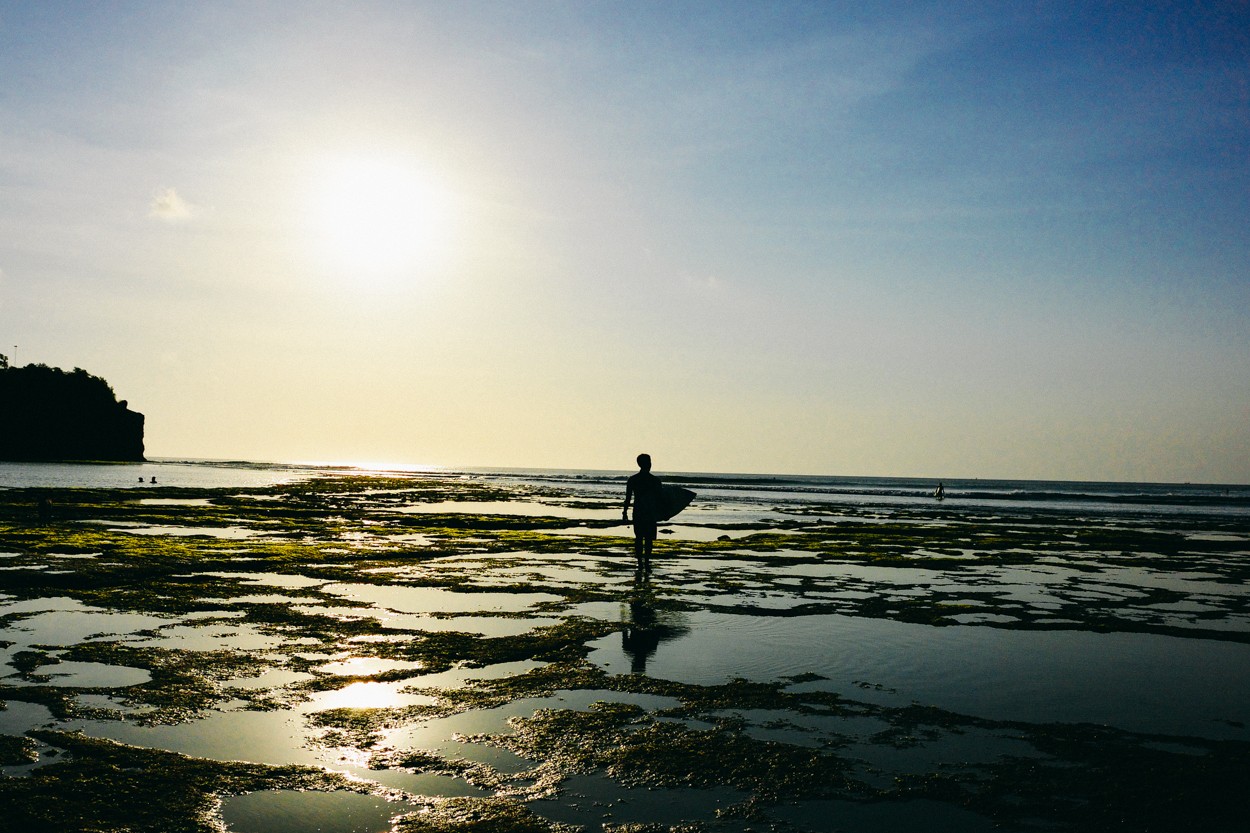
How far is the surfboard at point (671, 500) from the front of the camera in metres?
21.9

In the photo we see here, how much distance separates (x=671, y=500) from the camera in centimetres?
2445

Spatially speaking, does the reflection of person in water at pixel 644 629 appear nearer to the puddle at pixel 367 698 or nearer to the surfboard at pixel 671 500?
the puddle at pixel 367 698

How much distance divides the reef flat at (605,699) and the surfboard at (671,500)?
6.05ft

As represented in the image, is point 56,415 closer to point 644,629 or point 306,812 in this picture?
point 644,629

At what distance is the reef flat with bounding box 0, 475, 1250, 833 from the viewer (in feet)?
21.4

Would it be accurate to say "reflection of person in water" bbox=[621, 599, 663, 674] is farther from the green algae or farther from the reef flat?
the green algae

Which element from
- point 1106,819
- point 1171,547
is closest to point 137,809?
point 1106,819

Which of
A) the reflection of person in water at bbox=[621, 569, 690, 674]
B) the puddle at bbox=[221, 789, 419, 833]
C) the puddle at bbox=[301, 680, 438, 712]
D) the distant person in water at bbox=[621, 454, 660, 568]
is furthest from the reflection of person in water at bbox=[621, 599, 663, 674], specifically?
the puddle at bbox=[221, 789, 419, 833]

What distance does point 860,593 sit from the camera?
19.5 m

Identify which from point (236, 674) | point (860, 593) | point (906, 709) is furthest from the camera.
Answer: point (860, 593)

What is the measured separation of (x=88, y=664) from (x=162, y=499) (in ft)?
165

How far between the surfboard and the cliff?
19283 centimetres

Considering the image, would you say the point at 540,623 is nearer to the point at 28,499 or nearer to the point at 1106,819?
the point at 1106,819

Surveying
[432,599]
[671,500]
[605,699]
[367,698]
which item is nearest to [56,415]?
[671,500]
